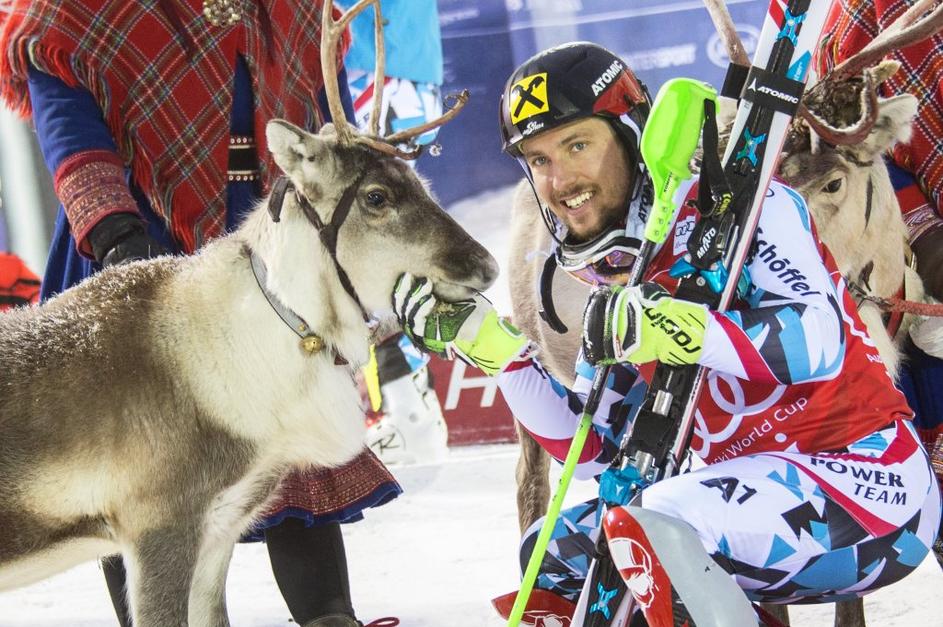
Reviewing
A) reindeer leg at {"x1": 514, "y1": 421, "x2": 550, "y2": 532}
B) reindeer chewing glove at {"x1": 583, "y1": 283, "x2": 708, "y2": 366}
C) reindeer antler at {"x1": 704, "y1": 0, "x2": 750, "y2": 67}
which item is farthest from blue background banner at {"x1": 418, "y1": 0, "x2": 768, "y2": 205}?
reindeer chewing glove at {"x1": 583, "y1": 283, "x2": 708, "y2": 366}

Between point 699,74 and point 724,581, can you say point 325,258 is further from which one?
point 699,74

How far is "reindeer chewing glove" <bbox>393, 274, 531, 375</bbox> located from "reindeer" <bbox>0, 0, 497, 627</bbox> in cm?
7

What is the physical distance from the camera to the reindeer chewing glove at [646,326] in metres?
1.92

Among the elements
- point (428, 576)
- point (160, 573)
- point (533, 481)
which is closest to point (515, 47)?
point (533, 481)

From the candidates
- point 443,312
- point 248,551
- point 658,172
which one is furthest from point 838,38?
point 248,551

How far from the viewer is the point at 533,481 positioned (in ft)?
12.3

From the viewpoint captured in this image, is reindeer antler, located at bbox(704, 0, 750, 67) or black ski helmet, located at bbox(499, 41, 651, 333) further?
reindeer antler, located at bbox(704, 0, 750, 67)

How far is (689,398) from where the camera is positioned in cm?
206

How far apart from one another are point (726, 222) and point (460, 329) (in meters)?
0.56

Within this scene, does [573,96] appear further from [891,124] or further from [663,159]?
[891,124]

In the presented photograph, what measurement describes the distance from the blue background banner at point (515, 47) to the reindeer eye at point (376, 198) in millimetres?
3470

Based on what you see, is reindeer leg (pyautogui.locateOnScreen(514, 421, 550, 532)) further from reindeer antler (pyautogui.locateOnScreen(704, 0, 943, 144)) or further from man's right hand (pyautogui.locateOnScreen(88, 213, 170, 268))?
man's right hand (pyautogui.locateOnScreen(88, 213, 170, 268))

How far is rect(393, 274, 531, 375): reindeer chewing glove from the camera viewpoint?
2.22 metres

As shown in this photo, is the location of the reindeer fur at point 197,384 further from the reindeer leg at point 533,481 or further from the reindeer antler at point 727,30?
the reindeer leg at point 533,481
